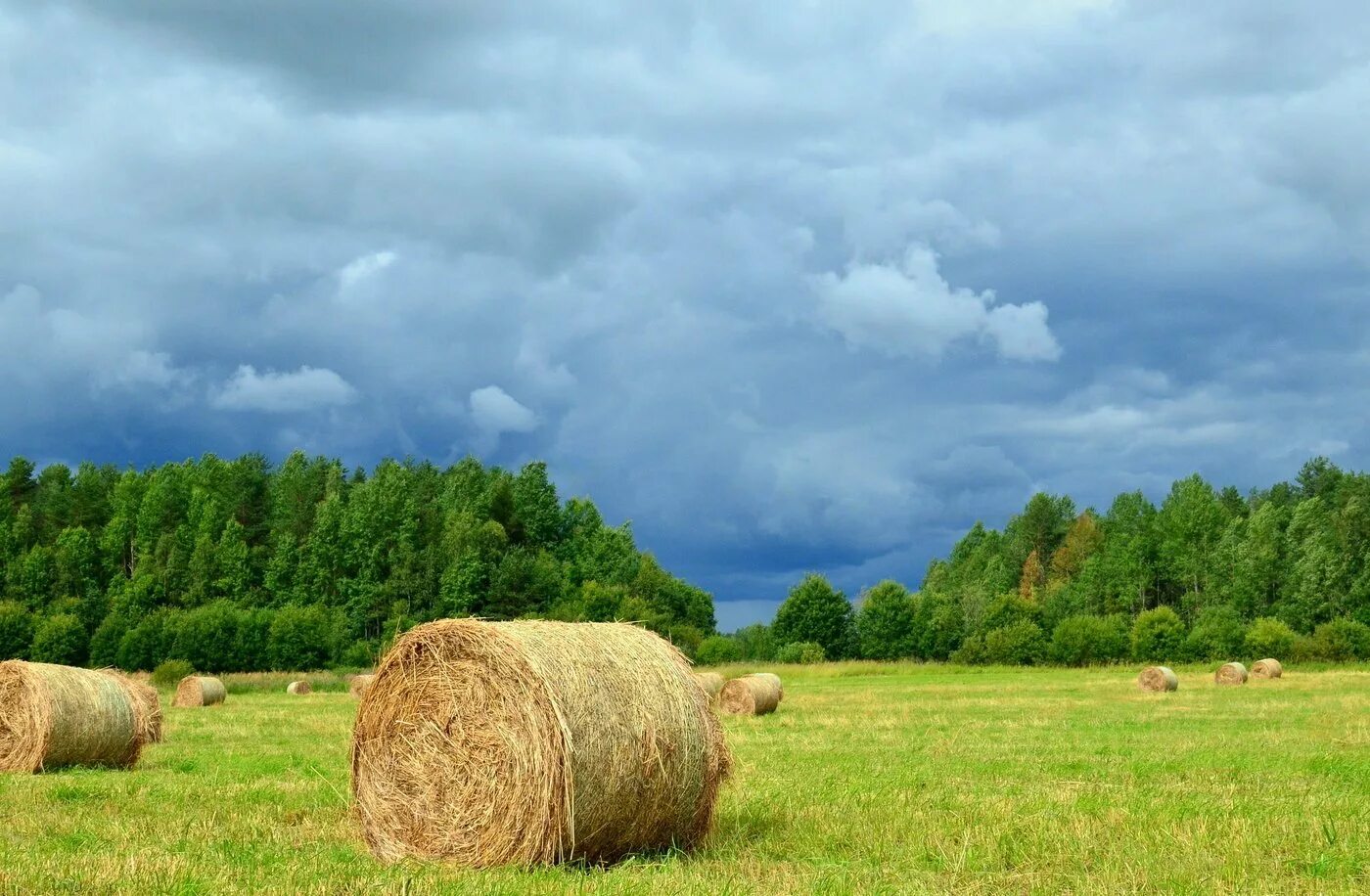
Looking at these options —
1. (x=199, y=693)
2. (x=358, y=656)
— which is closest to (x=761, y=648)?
(x=358, y=656)

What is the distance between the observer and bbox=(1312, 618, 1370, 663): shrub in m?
63.4

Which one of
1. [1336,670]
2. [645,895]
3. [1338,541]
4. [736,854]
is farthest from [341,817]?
[1338,541]

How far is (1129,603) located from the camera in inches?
3789

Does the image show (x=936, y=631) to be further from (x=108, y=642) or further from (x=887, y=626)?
(x=108, y=642)

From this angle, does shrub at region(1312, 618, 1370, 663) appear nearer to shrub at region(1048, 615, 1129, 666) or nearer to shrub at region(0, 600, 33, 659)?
shrub at region(1048, 615, 1129, 666)

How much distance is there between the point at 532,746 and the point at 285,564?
3338 inches

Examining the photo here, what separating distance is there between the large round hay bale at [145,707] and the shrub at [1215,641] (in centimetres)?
5971

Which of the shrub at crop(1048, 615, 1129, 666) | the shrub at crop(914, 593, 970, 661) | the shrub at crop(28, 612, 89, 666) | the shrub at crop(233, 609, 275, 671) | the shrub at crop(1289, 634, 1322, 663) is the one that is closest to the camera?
the shrub at crop(1289, 634, 1322, 663)

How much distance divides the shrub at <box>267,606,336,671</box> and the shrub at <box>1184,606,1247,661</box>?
160ft

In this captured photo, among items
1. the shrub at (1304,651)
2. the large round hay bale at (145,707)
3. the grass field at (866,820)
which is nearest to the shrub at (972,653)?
the shrub at (1304,651)

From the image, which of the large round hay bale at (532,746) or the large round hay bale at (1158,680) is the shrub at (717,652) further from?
the large round hay bale at (532,746)

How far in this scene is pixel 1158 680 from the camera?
39844 mm

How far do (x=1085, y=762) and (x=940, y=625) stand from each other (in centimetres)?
7598

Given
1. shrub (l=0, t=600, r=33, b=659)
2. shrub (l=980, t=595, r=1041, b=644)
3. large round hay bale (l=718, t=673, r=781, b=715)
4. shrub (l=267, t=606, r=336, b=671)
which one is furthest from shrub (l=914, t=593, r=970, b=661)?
large round hay bale (l=718, t=673, r=781, b=715)
